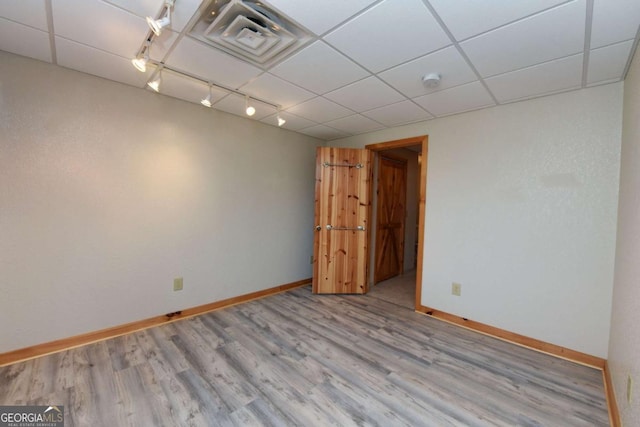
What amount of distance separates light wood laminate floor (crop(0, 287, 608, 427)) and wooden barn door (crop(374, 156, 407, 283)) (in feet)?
5.71

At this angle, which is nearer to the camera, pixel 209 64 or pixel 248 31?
pixel 248 31

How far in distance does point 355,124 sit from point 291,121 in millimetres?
852

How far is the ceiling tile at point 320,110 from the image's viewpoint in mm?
2666

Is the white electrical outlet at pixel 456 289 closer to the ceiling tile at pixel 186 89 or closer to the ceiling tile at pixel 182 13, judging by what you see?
the ceiling tile at pixel 186 89

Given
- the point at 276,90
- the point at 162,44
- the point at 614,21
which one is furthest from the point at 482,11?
the point at 162,44

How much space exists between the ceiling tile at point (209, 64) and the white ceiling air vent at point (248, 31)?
0.32 ft

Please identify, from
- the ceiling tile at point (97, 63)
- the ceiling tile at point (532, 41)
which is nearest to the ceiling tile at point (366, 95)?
the ceiling tile at point (532, 41)

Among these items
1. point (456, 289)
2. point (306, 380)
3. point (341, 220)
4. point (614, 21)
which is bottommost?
point (306, 380)

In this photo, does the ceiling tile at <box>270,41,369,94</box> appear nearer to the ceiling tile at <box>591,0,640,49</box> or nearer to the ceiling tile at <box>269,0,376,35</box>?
the ceiling tile at <box>269,0,376,35</box>

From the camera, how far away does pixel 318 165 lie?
3646 mm

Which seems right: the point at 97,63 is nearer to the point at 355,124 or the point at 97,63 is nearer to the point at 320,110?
the point at 320,110

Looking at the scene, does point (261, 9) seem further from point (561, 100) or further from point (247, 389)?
point (561, 100)

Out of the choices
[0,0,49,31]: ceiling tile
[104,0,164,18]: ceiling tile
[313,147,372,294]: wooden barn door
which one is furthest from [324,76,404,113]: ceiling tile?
[0,0,49,31]: ceiling tile

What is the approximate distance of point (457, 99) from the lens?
8.00ft
